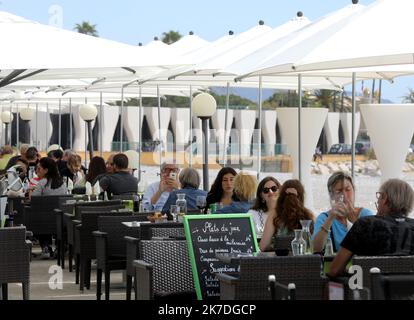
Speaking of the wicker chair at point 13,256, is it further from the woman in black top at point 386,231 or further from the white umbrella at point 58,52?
the woman in black top at point 386,231

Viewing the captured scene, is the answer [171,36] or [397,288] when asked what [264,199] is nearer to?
[397,288]

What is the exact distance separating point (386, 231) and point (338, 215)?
0.93 m

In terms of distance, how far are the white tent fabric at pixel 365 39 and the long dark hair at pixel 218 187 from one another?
1.05m

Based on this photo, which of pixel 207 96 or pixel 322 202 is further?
pixel 322 202

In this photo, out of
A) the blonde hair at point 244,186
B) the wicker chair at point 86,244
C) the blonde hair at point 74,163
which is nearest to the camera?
the blonde hair at point 244,186

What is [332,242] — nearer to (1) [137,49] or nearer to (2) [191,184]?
(2) [191,184]

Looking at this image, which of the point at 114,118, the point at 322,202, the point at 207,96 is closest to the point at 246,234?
the point at 207,96

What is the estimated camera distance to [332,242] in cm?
785

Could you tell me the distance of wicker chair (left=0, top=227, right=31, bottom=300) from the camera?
8.92 meters

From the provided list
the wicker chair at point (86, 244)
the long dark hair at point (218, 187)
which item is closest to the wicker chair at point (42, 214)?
the wicker chair at point (86, 244)

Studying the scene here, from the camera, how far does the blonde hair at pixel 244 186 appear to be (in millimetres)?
10273

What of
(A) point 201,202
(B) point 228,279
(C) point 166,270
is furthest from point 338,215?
(A) point 201,202

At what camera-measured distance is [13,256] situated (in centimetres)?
895
